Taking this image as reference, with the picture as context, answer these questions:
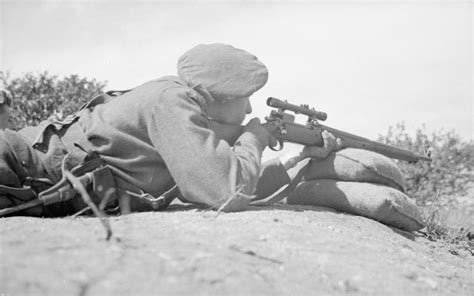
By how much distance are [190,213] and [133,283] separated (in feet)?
5.05

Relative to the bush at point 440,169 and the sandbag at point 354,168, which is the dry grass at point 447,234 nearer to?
the sandbag at point 354,168

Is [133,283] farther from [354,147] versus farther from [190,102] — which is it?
[354,147]

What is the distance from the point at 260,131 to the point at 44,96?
895 centimetres

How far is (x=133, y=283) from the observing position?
164 cm

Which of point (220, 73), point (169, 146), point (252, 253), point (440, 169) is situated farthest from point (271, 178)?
point (440, 169)

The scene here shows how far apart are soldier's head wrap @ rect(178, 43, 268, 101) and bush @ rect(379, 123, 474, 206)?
22.6 feet

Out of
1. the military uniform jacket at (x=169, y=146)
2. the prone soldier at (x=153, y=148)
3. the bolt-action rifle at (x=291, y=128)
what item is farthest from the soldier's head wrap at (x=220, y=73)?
the bolt-action rifle at (x=291, y=128)

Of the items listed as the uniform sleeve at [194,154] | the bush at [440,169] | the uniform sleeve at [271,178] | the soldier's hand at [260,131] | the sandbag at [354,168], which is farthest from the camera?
the bush at [440,169]

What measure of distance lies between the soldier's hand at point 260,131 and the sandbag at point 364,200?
0.80m

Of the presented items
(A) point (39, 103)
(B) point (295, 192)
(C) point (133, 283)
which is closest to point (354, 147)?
(B) point (295, 192)

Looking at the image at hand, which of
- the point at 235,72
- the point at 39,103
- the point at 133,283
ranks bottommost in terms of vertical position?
the point at 39,103

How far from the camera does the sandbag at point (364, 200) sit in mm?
4121

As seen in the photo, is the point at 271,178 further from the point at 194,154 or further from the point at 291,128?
the point at 194,154

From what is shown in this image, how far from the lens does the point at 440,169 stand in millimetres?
9977
